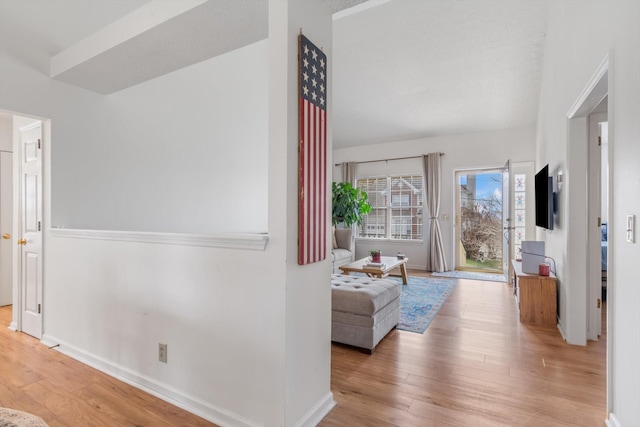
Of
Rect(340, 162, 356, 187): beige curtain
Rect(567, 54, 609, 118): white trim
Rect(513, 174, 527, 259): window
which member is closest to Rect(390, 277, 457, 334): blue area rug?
Rect(513, 174, 527, 259): window

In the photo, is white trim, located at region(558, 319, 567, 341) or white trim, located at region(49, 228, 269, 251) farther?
white trim, located at region(558, 319, 567, 341)

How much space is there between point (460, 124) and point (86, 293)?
616 centimetres

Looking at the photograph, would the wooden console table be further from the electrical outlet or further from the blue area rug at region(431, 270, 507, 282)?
the electrical outlet

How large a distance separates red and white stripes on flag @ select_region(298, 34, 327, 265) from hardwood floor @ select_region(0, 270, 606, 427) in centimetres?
105

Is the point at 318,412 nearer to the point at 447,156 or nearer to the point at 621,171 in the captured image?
the point at 621,171

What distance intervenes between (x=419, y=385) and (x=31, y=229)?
3.82 metres

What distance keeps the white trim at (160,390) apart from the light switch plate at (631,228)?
2.05 meters

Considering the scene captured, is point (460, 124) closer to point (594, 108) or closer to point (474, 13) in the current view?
point (474, 13)

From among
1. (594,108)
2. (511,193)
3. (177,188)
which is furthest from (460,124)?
(177,188)

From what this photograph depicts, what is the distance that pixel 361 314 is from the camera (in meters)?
2.69

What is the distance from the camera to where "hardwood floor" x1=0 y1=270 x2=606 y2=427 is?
1.84 metres

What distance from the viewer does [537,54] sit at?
4.23m

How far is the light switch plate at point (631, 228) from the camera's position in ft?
4.72

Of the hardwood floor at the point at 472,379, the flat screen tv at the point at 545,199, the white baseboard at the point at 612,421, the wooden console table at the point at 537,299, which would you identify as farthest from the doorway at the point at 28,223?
the flat screen tv at the point at 545,199
